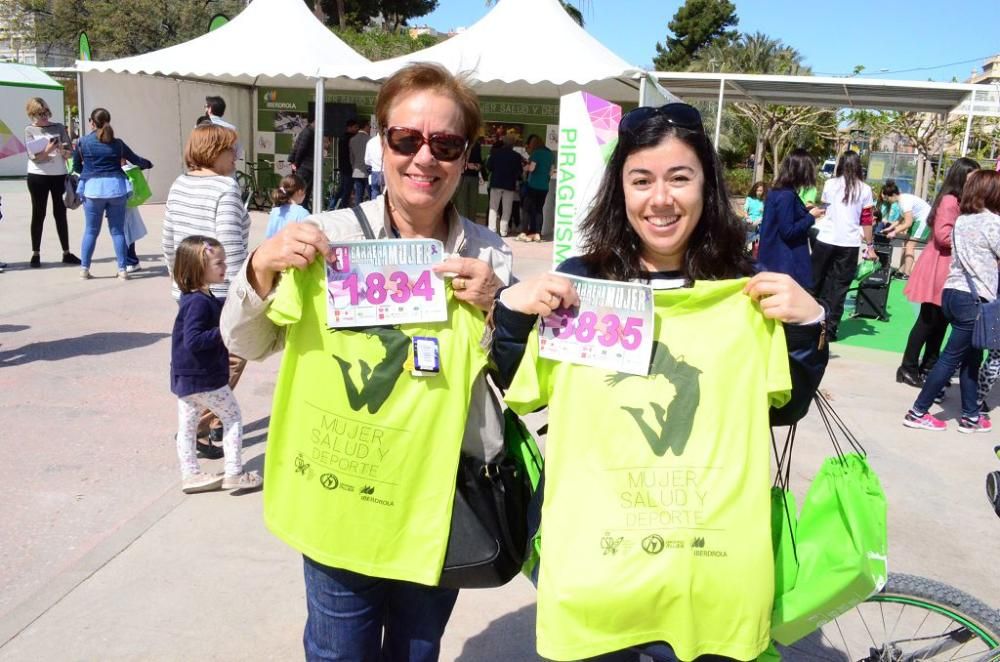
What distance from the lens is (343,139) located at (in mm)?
16203

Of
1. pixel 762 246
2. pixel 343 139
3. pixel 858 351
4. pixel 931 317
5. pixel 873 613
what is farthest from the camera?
pixel 343 139

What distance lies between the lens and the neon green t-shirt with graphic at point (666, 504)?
1.69 metres

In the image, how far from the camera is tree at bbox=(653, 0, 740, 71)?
57.8 metres

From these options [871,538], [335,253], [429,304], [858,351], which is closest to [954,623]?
[871,538]

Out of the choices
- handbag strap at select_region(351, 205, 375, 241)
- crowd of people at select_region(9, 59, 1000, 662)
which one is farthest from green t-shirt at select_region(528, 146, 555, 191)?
handbag strap at select_region(351, 205, 375, 241)

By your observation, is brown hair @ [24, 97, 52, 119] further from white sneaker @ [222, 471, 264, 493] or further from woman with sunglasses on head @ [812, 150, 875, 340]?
woman with sunglasses on head @ [812, 150, 875, 340]

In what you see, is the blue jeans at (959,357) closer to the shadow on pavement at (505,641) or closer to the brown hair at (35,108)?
the shadow on pavement at (505,641)

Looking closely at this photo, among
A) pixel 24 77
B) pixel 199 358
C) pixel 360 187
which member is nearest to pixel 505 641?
pixel 199 358

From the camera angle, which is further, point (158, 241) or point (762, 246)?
point (158, 241)

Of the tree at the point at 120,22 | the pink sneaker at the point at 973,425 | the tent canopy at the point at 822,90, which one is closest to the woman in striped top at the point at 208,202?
the pink sneaker at the point at 973,425

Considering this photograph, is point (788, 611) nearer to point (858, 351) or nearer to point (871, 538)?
point (871, 538)

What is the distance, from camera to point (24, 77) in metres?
24.0

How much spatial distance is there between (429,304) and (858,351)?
25.9ft

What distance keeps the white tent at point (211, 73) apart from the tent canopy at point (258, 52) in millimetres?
17
